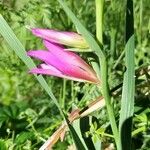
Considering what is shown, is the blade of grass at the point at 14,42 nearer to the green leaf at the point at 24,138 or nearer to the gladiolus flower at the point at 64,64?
the gladiolus flower at the point at 64,64

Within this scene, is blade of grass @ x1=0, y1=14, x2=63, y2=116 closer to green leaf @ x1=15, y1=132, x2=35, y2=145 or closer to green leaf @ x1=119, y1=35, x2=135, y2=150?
green leaf @ x1=119, y1=35, x2=135, y2=150

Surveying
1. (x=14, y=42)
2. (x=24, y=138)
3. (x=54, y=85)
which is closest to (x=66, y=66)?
(x=14, y=42)

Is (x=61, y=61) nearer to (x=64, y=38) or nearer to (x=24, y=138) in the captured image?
(x=64, y=38)

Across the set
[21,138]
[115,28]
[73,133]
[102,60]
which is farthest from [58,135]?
[115,28]

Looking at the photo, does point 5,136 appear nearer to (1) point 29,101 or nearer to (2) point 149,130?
(2) point 149,130

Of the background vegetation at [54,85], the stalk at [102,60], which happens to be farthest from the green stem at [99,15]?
the background vegetation at [54,85]
